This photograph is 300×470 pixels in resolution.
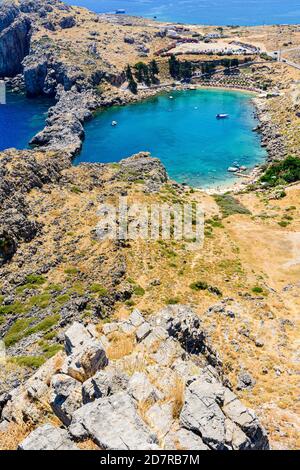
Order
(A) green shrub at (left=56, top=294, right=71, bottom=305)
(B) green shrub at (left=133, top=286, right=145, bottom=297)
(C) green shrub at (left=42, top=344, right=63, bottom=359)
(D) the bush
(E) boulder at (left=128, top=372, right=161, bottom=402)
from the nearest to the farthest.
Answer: (E) boulder at (left=128, top=372, right=161, bottom=402) → (C) green shrub at (left=42, top=344, right=63, bottom=359) → (A) green shrub at (left=56, top=294, right=71, bottom=305) → (B) green shrub at (left=133, top=286, right=145, bottom=297) → (D) the bush

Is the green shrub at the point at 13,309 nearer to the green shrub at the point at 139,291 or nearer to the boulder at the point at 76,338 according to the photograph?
the green shrub at the point at 139,291

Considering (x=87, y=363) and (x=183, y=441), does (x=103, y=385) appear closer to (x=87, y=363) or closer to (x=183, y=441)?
(x=87, y=363)

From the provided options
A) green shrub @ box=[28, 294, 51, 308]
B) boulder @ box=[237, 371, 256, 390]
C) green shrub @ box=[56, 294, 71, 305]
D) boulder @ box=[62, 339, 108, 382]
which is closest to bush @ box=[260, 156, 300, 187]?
green shrub @ box=[56, 294, 71, 305]

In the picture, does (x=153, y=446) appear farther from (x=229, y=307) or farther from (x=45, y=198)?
(x=45, y=198)

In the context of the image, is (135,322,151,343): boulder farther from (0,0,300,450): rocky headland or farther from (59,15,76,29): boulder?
(59,15,76,29): boulder

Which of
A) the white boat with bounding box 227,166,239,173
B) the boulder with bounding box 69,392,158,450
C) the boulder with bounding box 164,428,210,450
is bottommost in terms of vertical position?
the white boat with bounding box 227,166,239,173
